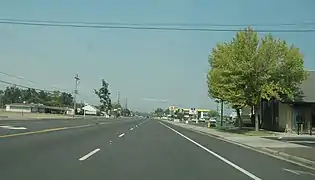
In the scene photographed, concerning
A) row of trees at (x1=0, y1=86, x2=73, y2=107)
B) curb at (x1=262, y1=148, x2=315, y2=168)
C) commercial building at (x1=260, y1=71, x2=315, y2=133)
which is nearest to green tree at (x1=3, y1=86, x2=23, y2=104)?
row of trees at (x1=0, y1=86, x2=73, y2=107)

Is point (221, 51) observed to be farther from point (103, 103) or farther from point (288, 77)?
point (103, 103)

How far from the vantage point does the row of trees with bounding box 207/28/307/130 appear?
38875mm

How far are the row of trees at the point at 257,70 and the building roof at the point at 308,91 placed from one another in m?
1.24

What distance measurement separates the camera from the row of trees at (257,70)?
38.9 metres

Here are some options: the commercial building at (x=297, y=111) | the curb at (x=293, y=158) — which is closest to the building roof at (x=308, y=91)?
the commercial building at (x=297, y=111)

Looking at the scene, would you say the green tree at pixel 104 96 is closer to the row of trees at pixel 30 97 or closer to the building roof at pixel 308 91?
the row of trees at pixel 30 97

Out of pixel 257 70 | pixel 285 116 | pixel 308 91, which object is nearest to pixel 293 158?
pixel 257 70

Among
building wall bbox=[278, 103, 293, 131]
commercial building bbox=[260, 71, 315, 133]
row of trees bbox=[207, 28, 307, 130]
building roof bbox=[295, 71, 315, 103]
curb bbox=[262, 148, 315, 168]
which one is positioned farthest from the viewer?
building wall bbox=[278, 103, 293, 131]

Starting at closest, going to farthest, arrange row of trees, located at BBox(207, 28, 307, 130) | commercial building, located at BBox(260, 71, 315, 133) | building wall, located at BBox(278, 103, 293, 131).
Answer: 1. row of trees, located at BBox(207, 28, 307, 130)
2. commercial building, located at BBox(260, 71, 315, 133)
3. building wall, located at BBox(278, 103, 293, 131)

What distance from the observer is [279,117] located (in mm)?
45969

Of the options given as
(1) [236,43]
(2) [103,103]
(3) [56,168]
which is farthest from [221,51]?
(2) [103,103]

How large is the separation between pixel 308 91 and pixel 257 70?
9.00 metres

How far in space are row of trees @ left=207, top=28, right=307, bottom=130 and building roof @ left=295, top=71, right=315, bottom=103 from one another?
1243mm

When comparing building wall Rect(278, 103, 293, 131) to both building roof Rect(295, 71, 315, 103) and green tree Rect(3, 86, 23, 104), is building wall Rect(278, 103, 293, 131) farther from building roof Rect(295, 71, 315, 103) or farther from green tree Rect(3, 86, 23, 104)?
green tree Rect(3, 86, 23, 104)
